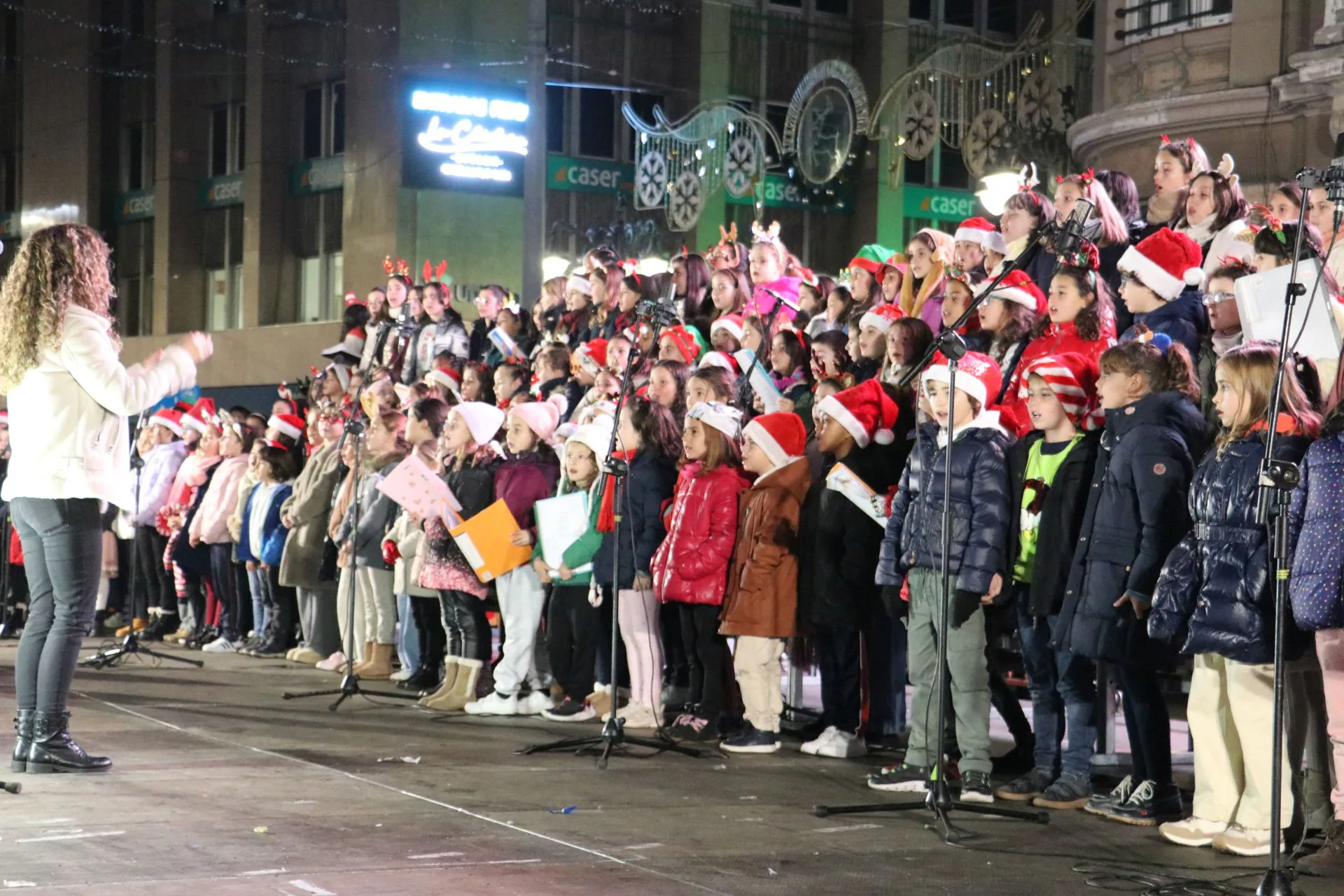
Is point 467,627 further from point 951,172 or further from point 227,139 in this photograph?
point 951,172

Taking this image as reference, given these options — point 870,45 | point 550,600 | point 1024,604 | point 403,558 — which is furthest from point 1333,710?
point 870,45

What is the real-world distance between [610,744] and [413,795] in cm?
134

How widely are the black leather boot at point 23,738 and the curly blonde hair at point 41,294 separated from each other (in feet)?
4.53

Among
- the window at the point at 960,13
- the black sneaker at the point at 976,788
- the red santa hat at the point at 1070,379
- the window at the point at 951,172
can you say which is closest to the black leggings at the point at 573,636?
the black sneaker at the point at 976,788

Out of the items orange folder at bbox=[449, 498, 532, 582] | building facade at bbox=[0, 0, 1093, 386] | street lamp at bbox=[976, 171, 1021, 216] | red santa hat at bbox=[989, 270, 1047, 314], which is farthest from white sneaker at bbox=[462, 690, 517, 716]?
building facade at bbox=[0, 0, 1093, 386]

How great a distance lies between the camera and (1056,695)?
24.8ft

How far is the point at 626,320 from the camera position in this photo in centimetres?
1205

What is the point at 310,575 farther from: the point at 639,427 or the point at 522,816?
the point at 522,816

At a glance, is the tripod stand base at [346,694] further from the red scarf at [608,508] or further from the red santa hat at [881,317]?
the red santa hat at [881,317]

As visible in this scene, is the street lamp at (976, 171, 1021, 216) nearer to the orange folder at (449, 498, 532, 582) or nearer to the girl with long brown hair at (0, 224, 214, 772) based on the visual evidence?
the orange folder at (449, 498, 532, 582)

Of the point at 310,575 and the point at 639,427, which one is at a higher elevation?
the point at 639,427

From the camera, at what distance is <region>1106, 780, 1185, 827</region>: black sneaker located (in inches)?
274

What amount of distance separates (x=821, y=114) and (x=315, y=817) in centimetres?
1330

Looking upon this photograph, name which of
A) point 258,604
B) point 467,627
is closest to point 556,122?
point 258,604
